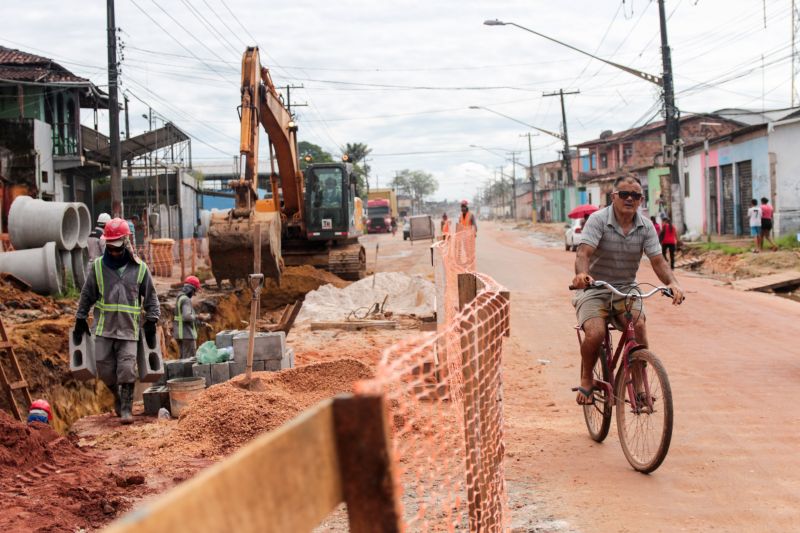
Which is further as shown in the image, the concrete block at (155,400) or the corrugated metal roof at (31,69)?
the corrugated metal roof at (31,69)

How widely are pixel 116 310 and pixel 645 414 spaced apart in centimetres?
531

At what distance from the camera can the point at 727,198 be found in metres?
34.8

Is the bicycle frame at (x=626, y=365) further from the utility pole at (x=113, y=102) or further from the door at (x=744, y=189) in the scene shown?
the door at (x=744, y=189)

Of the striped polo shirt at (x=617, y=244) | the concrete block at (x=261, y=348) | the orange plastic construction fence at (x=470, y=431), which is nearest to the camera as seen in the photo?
the orange plastic construction fence at (x=470, y=431)

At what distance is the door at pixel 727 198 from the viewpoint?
1355 inches

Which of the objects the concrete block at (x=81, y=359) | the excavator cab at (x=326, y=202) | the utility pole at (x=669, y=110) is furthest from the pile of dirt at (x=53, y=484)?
the utility pole at (x=669, y=110)

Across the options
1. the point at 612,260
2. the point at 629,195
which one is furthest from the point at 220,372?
the point at 629,195

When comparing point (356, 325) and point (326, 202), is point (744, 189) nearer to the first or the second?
point (326, 202)

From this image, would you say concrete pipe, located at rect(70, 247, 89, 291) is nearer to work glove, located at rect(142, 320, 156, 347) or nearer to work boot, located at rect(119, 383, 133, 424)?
work glove, located at rect(142, 320, 156, 347)

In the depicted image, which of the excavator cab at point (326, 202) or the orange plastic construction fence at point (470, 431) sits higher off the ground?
the excavator cab at point (326, 202)

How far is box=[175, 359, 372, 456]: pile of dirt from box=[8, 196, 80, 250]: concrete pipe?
11278 mm

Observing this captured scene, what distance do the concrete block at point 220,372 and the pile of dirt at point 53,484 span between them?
8.01 ft

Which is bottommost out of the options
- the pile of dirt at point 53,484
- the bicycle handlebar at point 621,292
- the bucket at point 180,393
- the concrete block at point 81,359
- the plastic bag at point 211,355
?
the pile of dirt at point 53,484

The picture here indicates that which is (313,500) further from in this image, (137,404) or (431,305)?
(431,305)
